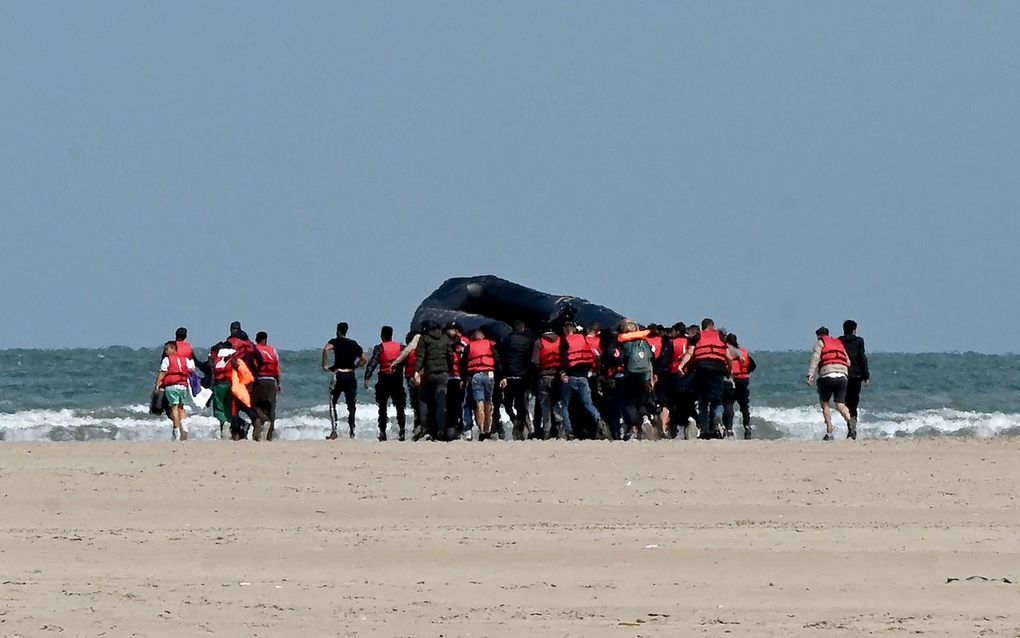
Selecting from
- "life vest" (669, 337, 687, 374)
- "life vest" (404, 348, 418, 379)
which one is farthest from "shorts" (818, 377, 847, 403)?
"life vest" (404, 348, 418, 379)

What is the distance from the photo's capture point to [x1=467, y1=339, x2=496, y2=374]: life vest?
2275cm

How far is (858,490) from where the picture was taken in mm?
17219

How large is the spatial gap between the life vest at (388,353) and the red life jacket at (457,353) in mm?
702

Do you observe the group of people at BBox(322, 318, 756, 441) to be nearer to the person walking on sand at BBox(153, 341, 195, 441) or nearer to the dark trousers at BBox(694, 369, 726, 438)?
the dark trousers at BBox(694, 369, 726, 438)

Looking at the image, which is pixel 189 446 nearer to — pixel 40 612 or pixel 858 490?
pixel 858 490

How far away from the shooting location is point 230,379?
22.7 m

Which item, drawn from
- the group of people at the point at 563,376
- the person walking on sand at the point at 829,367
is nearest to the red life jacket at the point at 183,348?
the group of people at the point at 563,376

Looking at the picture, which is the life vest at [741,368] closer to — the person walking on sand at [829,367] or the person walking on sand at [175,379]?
the person walking on sand at [829,367]

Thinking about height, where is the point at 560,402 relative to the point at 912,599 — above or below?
above

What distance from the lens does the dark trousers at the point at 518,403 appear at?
Result: 2405 centimetres

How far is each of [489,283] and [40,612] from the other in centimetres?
1846

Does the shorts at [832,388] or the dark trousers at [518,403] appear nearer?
the shorts at [832,388]

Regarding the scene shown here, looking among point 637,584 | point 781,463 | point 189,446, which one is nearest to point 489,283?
point 189,446

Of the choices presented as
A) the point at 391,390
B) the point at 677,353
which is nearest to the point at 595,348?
the point at 677,353
